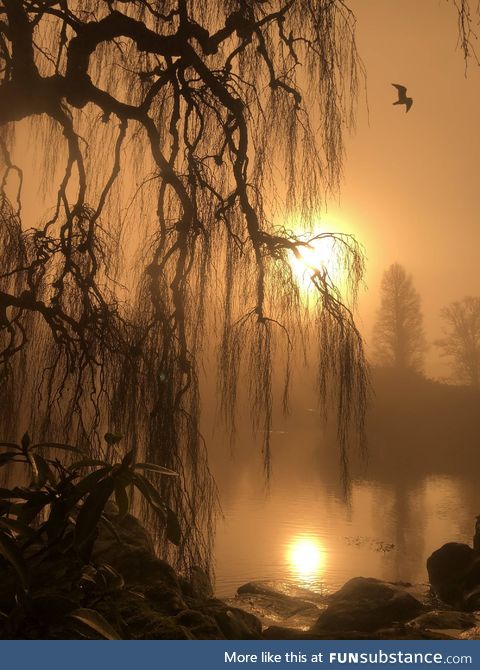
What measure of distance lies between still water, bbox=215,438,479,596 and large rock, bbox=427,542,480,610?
0.64m

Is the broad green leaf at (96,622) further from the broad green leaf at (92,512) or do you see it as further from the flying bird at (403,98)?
the flying bird at (403,98)

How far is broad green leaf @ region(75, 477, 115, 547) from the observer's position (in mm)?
1253

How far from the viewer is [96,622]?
123cm

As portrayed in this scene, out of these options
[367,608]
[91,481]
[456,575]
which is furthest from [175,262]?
[456,575]

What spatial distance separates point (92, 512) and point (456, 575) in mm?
4502

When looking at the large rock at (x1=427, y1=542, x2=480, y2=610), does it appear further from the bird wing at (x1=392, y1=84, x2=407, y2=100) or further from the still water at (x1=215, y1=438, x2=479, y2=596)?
the bird wing at (x1=392, y1=84, x2=407, y2=100)

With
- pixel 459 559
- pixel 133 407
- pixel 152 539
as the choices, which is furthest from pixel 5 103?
pixel 459 559

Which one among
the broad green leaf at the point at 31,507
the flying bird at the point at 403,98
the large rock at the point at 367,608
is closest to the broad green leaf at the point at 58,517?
the broad green leaf at the point at 31,507

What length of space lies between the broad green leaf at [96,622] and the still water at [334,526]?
2.16m

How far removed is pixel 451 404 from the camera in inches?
741

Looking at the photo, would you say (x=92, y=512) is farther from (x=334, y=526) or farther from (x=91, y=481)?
(x=334, y=526)

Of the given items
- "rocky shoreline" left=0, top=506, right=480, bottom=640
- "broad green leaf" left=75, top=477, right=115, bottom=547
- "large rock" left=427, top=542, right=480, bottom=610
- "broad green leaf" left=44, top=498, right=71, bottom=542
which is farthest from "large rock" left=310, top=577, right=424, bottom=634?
"broad green leaf" left=75, top=477, right=115, bottom=547

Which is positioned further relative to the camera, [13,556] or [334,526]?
[334,526]

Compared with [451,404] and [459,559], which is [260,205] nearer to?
[459,559]
